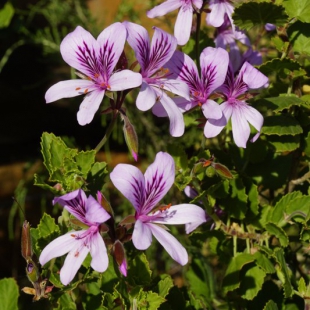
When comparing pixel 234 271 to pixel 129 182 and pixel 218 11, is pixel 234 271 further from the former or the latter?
pixel 218 11

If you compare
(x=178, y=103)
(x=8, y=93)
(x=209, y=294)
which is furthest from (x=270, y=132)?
(x=8, y=93)

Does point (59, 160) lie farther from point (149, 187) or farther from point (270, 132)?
point (270, 132)

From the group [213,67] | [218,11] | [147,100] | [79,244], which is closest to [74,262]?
[79,244]

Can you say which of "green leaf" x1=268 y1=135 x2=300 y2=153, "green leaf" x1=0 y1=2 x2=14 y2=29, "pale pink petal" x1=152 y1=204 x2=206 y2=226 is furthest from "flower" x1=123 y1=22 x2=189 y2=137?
"green leaf" x1=0 y1=2 x2=14 y2=29

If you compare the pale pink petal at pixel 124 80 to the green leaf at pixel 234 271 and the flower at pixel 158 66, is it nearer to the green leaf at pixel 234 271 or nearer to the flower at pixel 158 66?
the flower at pixel 158 66

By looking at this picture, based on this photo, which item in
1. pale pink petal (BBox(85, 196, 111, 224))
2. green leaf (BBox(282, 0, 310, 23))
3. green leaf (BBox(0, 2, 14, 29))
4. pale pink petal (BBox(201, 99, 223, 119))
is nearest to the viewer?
pale pink petal (BBox(85, 196, 111, 224))

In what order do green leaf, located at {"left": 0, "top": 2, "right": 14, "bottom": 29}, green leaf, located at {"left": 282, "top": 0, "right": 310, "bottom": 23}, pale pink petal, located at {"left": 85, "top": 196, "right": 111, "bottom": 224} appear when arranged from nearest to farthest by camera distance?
pale pink petal, located at {"left": 85, "top": 196, "right": 111, "bottom": 224} → green leaf, located at {"left": 282, "top": 0, "right": 310, "bottom": 23} → green leaf, located at {"left": 0, "top": 2, "right": 14, "bottom": 29}

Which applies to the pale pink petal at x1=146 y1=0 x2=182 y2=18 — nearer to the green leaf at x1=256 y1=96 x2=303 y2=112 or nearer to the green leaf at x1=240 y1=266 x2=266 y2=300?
the green leaf at x1=256 y1=96 x2=303 y2=112
